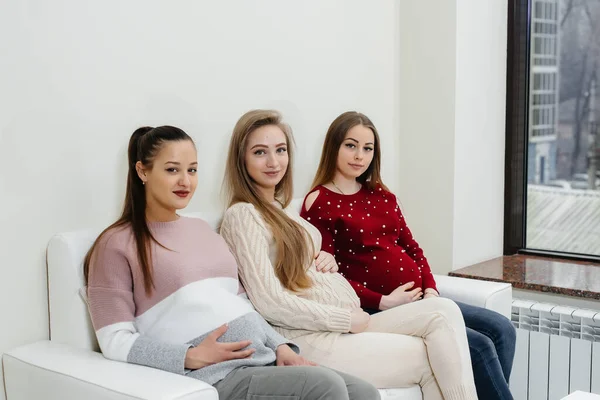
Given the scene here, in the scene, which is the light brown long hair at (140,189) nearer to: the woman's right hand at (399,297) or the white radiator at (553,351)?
the woman's right hand at (399,297)

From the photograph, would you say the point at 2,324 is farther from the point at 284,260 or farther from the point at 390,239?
the point at 390,239

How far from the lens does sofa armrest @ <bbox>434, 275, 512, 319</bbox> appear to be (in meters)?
2.51

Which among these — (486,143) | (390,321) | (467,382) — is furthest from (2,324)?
(486,143)

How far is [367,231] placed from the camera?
248 cm

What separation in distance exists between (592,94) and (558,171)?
1.20 ft

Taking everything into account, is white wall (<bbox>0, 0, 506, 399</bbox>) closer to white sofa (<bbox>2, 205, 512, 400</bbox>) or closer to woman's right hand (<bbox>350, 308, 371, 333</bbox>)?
white sofa (<bbox>2, 205, 512, 400</bbox>)

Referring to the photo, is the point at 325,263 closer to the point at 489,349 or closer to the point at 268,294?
the point at 268,294

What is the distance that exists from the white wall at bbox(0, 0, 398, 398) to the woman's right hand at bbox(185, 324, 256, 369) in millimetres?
448

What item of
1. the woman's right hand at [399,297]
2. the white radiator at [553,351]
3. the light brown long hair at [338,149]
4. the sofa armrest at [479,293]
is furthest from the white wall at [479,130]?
the woman's right hand at [399,297]

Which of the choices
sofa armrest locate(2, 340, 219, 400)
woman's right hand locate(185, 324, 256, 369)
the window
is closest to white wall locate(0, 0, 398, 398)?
sofa armrest locate(2, 340, 219, 400)

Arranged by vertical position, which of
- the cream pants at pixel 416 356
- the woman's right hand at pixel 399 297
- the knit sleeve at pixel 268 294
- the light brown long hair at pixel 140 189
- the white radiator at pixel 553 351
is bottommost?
the white radiator at pixel 553 351

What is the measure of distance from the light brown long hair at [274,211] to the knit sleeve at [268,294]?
1.9 inches

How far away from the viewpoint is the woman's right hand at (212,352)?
5.80 feet

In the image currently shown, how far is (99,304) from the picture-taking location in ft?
5.85
